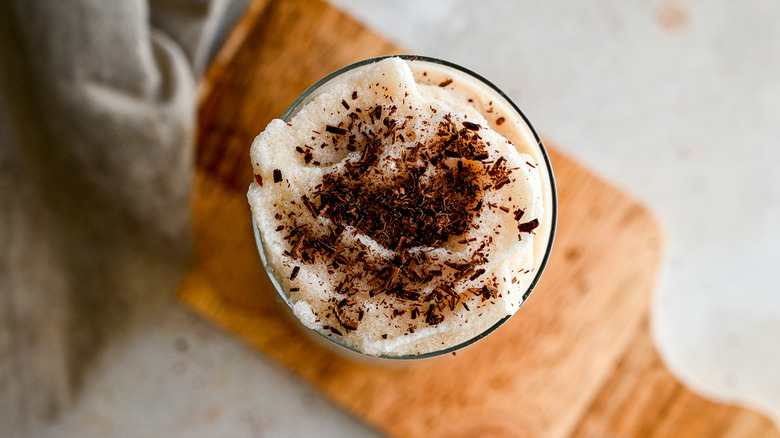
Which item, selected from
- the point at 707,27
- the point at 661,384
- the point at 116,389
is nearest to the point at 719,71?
the point at 707,27

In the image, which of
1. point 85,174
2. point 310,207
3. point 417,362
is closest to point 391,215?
point 310,207

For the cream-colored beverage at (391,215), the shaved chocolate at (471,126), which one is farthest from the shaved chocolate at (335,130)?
the shaved chocolate at (471,126)

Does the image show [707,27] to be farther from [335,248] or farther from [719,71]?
[335,248]

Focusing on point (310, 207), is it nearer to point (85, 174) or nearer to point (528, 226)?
point (528, 226)

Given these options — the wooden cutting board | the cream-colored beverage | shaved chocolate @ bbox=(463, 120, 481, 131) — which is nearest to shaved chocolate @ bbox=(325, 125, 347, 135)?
the cream-colored beverage

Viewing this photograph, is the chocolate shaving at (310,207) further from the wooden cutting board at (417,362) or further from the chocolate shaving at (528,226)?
the wooden cutting board at (417,362)

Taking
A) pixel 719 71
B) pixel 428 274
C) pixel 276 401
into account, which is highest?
pixel 719 71
